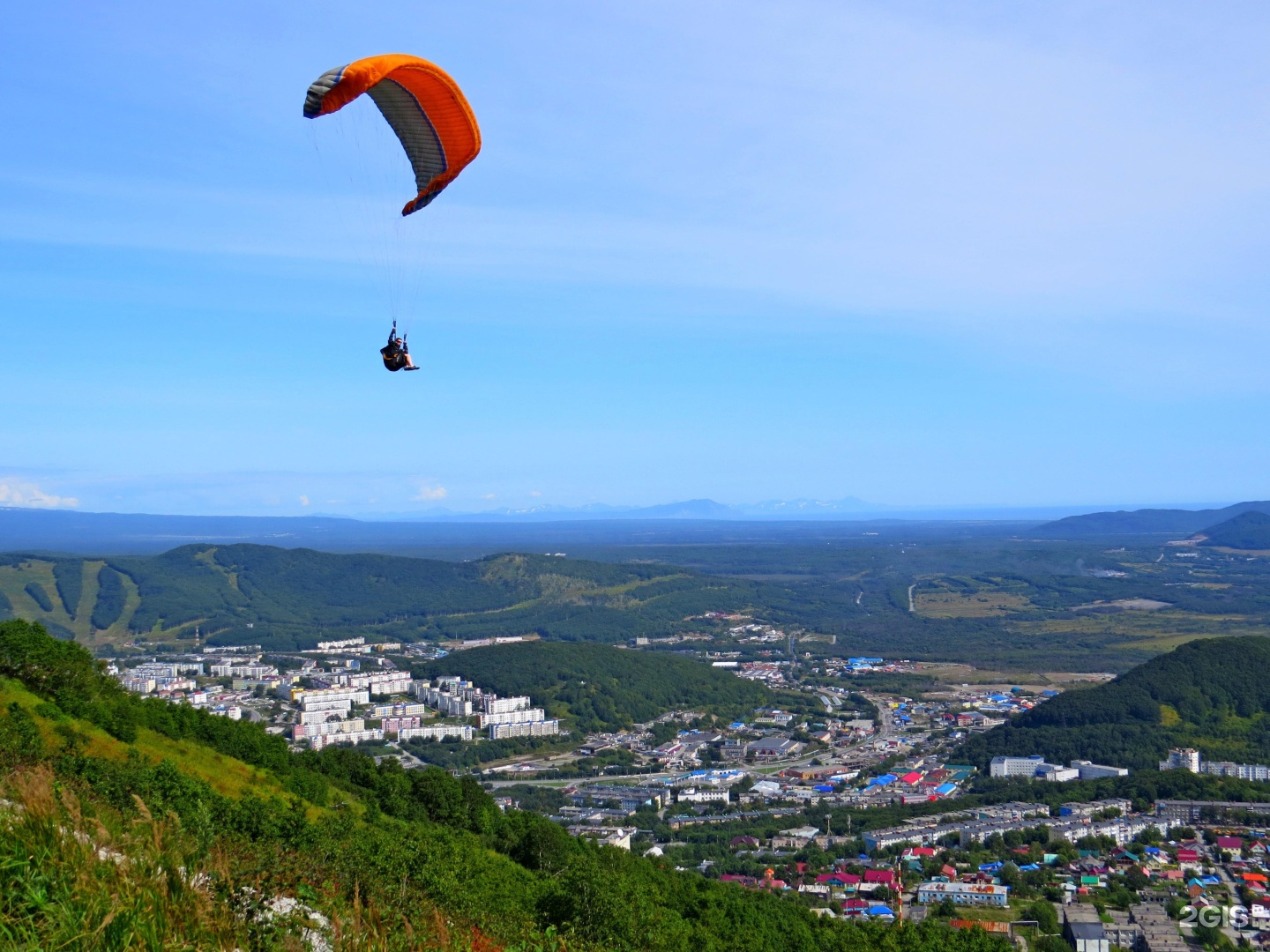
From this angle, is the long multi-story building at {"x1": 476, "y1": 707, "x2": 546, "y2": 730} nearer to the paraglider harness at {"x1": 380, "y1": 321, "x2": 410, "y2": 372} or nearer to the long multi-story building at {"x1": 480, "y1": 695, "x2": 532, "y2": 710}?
the long multi-story building at {"x1": 480, "y1": 695, "x2": 532, "y2": 710}

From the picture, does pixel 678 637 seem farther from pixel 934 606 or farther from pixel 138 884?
pixel 138 884

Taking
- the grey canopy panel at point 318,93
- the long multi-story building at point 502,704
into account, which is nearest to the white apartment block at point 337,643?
the long multi-story building at point 502,704

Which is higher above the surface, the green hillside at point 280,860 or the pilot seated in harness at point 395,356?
the pilot seated in harness at point 395,356

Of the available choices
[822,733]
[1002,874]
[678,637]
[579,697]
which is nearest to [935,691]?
[822,733]

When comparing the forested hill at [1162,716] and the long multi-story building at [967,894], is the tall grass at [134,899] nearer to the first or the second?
the long multi-story building at [967,894]

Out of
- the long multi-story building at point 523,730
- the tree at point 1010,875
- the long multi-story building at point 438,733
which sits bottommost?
the long multi-story building at point 523,730

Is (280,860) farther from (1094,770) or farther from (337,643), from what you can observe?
(337,643)

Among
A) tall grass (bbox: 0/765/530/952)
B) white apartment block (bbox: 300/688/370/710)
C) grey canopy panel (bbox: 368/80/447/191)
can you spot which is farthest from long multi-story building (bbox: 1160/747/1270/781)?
white apartment block (bbox: 300/688/370/710)

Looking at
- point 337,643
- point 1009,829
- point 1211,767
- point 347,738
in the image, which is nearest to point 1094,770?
point 1211,767
